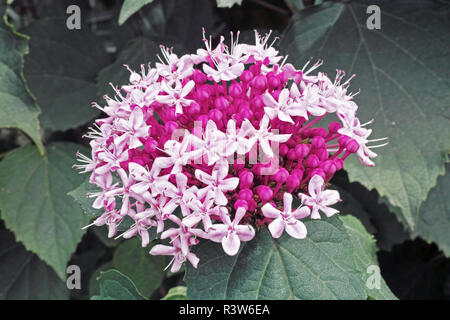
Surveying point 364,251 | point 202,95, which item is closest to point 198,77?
point 202,95

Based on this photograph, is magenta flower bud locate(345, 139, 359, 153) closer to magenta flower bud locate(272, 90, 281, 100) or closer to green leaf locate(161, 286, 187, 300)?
magenta flower bud locate(272, 90, 281, 100)

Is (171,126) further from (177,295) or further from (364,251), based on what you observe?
(364,251)

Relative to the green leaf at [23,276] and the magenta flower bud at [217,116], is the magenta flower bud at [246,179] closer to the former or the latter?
the magenta flower bud at [217,116]

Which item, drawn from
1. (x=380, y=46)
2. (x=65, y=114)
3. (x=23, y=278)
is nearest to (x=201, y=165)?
(x=380, y=46)

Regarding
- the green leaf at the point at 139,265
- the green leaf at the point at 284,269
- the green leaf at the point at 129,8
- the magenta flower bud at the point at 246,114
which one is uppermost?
the green leaf at the point at 129,8

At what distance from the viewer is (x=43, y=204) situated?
1.42m

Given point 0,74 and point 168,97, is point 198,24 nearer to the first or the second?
point 0,74

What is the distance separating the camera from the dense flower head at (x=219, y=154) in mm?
773

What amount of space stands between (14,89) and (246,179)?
662 mm

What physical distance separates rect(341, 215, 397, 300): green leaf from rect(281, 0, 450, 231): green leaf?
0.11 metres

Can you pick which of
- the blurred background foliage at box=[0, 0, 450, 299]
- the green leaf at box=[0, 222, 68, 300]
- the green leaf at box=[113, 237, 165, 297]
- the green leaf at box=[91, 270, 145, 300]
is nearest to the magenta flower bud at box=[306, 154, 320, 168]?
the blurred background foliage at box=[0, 0, 450, 299]

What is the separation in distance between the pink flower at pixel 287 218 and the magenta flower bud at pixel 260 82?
235mm

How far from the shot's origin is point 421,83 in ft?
3.94

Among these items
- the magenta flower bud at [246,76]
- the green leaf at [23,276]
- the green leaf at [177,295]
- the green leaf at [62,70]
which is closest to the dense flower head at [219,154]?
the magenta flower bud at [246,76]
